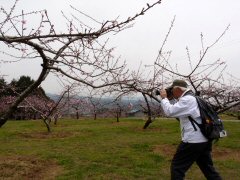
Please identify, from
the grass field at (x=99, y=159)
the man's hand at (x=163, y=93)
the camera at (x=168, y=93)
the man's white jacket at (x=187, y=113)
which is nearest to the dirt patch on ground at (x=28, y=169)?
the grass field at (x=99, y=159)

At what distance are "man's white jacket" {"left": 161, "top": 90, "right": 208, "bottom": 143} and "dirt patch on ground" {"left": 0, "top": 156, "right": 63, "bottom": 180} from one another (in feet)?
14.3

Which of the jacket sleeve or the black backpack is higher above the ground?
the jacket sleeve

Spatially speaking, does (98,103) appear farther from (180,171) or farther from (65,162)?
(65,162)

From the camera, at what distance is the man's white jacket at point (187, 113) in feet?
17.7

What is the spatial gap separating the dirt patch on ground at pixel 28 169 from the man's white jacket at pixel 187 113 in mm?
4349

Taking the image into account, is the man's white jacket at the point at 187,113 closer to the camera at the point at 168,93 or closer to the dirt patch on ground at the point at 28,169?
the camera at the point at 168,93

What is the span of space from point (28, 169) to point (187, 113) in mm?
5493

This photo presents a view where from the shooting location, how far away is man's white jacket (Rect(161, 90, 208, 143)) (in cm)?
539

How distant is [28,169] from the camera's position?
31.4 feet

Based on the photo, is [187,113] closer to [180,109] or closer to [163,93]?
[180,109]

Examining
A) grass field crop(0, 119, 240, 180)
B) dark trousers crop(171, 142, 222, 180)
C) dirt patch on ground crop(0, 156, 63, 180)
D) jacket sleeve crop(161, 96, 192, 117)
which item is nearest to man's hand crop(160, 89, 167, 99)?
jacket sleeve crop(161, 96, 192, 117)

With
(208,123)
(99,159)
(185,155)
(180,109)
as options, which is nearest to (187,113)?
(180,109)

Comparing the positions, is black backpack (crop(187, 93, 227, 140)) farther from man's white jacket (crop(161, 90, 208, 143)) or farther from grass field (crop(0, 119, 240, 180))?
grass field (crop(0, 119, 240, 180))

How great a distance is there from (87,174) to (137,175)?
1142 mm
